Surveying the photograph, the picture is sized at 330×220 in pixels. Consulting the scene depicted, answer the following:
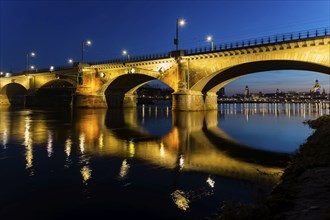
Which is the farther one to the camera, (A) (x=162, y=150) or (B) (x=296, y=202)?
(A) (x=162, y=150)

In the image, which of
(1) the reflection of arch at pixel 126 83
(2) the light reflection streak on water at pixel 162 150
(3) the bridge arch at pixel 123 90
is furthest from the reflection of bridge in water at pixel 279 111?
(2) the light reflection streak on water at pixel 162 150

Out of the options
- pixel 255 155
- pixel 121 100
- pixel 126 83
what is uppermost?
pixel 126 83

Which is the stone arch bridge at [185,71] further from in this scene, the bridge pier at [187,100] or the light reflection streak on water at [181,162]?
the light reflection streak on water at [181,162]

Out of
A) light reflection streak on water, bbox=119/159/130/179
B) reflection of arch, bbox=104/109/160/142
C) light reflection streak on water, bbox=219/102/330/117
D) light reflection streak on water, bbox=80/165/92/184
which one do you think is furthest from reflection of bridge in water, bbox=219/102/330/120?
light reflection streak on water, bbox=80/165/92/184

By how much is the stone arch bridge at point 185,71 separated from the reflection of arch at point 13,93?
969cm

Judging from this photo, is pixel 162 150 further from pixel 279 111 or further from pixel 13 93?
pixel 13 93

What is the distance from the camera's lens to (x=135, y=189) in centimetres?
819

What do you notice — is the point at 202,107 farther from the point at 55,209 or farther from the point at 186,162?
the point at 55,209

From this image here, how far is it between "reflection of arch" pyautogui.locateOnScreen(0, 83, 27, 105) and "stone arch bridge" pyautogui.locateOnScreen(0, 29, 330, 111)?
9693 mm

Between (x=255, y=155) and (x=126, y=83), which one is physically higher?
(x=126, y=83)

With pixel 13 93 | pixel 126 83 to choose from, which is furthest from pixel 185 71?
pixel 13 93

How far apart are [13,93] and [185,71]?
87.3 m

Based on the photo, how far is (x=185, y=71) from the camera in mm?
50281

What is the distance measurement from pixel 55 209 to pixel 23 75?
95.7 m
